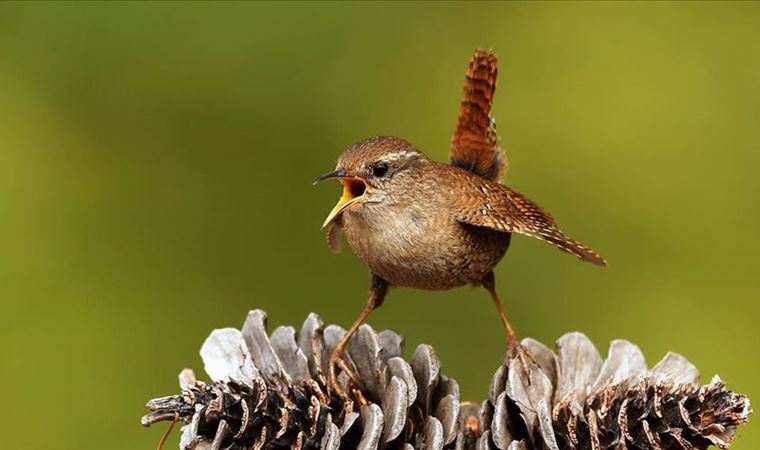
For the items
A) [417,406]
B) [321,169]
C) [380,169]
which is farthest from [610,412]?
[321,169]

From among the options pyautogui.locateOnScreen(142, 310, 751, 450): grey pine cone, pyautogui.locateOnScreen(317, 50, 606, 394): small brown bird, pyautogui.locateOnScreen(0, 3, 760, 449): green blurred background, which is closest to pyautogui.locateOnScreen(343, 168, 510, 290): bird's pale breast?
pyautogui.locateOnScreen(317, 50, 606, 394): small brown bird

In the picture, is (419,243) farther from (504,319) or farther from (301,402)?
(301,402)

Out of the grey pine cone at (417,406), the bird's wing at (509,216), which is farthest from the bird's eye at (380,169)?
the grey pine cone at (417,406)

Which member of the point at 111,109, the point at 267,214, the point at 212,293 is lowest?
the point at 212,293

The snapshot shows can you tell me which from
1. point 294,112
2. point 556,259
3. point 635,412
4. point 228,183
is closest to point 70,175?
point 228,183

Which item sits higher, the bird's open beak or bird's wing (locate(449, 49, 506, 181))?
bird's wing (locate(449, 49, 506, 181))

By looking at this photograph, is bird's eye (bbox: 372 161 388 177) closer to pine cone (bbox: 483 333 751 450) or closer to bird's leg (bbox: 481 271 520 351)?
bird's leg (bbox: 481 271 520 351)

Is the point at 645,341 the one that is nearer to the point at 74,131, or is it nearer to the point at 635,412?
the point at 635,412
